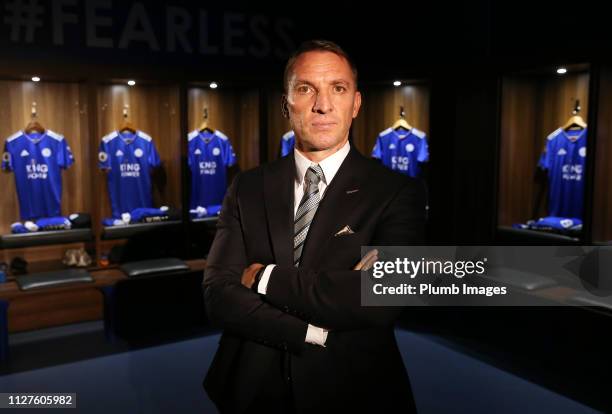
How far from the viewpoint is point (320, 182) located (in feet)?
4.54

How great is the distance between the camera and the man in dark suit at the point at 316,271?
4.17ft

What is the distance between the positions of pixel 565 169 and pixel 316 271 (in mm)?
3430

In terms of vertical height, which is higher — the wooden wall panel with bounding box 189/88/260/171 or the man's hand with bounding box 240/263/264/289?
the wooden wall panel with bounding box 189/88/260/171

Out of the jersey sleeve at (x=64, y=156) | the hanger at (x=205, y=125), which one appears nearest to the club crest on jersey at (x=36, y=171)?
the jersey sleeve at (x=64, y=156)

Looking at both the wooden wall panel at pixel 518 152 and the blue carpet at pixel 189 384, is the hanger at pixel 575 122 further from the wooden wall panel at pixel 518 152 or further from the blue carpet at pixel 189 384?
the blue carpet at pixel 189 384

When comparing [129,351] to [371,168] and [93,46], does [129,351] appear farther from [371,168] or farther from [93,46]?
[371,168]

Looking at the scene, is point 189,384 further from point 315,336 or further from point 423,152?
point 423,152

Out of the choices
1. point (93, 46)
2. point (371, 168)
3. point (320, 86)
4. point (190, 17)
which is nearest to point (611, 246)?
point (371, 168)

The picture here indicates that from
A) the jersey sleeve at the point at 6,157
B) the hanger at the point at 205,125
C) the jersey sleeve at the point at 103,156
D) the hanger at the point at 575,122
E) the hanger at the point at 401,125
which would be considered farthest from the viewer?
the hanger at the point at 205,125

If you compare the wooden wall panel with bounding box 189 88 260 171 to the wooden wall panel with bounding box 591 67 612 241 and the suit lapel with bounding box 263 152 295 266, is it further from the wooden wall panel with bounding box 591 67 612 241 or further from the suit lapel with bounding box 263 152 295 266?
the suit lapel with bounding box 263 152 295 266

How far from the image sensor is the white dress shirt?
1325 mm

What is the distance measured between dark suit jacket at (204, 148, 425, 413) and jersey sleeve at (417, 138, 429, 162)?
3400 millimetres

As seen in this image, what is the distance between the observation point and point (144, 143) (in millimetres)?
4738

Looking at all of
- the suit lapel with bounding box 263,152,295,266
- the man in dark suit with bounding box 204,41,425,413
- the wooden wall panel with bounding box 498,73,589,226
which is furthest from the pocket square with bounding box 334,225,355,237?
the wooden wall panel with bounding box 498,73,589,226
